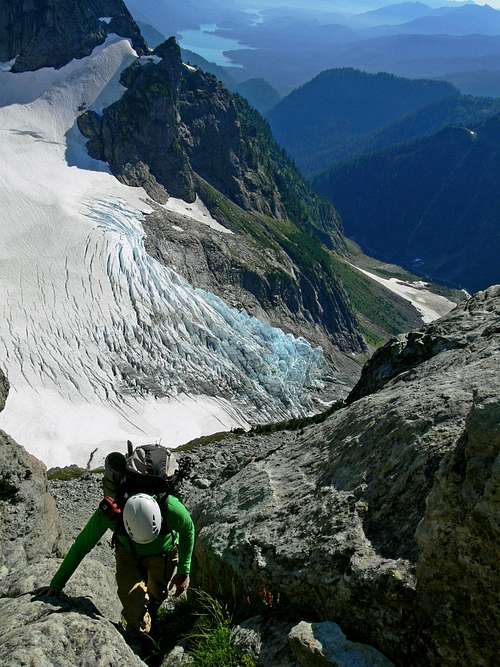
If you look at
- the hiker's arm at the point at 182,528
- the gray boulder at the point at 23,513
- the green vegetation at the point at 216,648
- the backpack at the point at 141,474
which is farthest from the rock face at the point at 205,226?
the green vegetation at the point at 216,648

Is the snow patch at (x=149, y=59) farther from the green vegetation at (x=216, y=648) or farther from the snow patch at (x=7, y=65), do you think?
the green vegetation at (x=216, y=648)

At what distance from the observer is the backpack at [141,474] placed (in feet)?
28.9

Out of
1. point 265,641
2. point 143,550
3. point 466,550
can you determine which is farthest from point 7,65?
point 466,550

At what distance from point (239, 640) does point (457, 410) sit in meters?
4.34

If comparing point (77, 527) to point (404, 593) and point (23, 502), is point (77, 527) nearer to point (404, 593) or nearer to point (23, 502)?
point (23, 502)

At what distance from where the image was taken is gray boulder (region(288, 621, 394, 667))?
6688 millimetres

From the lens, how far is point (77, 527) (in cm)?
2689

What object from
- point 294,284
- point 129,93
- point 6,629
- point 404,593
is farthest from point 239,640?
point 129,93

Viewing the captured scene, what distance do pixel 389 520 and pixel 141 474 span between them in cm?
343

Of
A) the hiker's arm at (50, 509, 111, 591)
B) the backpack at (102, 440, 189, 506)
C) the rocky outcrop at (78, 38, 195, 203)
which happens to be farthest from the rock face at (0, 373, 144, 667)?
the rocky outcrop at (78, 38, 195, 203)

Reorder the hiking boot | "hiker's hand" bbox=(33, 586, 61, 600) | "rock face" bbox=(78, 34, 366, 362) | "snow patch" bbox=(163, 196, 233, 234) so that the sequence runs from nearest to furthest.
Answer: "hiker's hand" bbox=(33, 586, 61, 600), the hiking boot, "rock face" bbox=(78, 34, 366, 362), "snow patch" bbox=(163, 196, 233, 234)

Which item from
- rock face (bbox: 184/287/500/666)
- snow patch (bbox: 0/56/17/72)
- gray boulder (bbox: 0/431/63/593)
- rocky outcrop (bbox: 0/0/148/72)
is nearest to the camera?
rock face (bbox: 184/287/500/666)

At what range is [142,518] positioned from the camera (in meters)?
8.25

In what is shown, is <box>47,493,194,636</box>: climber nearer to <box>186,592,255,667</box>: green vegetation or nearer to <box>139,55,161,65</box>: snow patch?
<box>186,592,255,667</box>: green vegetation
